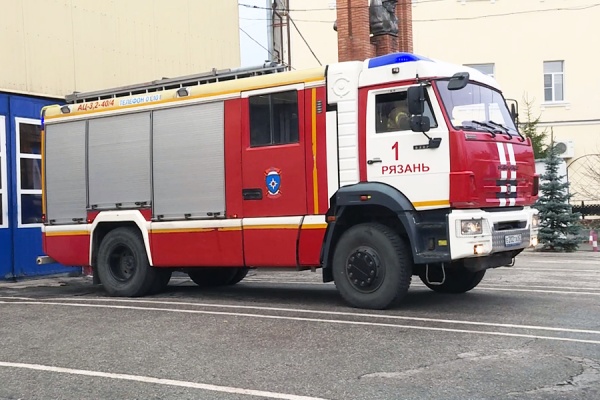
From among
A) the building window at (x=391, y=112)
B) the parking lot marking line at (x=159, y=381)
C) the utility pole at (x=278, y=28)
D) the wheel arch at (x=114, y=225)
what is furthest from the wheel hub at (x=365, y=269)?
the utility pole at (x=278, y=28)

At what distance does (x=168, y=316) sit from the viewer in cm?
842

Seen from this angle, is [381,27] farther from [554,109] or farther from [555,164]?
[554,109]

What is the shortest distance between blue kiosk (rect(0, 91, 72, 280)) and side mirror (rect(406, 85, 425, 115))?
9070 millimetres

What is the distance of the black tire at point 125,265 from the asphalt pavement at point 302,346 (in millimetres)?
338

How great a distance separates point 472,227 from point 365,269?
4.58 feet

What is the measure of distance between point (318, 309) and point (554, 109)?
24974mm

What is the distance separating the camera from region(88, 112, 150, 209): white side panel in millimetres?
10383

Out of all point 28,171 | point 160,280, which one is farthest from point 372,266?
point 28,171

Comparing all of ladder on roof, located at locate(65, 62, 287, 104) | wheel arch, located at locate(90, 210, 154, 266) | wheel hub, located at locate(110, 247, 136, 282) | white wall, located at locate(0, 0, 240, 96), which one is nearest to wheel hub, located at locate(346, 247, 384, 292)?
ladder on roof, located at locate(65, 62, 287, 104)

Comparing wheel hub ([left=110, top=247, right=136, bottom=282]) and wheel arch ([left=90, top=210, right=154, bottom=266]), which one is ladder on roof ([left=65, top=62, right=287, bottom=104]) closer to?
wheel arch ([left=90, top=210, right=154, bottom=266])

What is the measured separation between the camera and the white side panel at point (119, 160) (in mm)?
10383

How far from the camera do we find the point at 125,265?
10.7 meters

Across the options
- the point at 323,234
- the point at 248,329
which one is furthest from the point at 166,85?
the point at 248,329

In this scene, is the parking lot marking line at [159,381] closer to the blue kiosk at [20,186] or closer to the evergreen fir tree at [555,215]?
the blue kiosk at [20,186]
